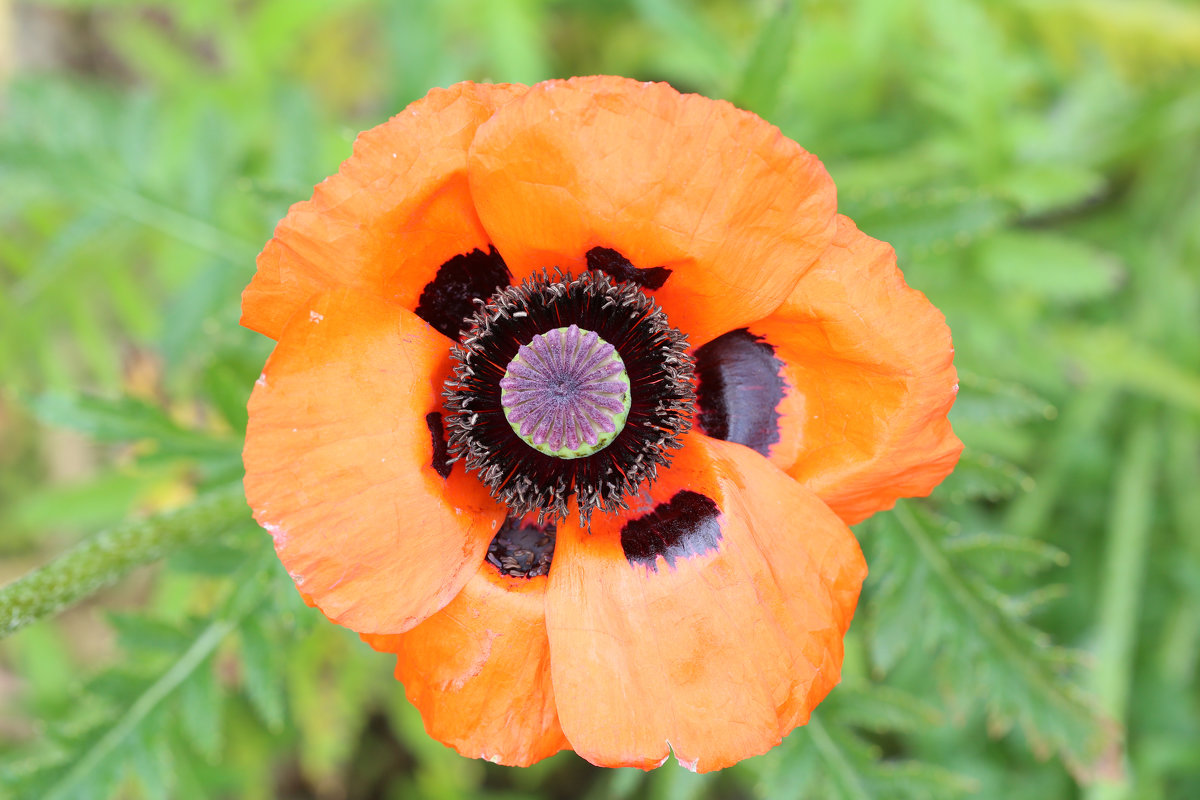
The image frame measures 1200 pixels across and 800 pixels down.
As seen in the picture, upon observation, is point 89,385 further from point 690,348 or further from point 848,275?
point 848,275

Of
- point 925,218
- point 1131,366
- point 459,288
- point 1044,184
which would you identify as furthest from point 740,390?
point 1131,366

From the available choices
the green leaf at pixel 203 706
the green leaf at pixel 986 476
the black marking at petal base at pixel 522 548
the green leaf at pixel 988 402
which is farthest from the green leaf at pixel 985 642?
the green leaf at pixel 203 706

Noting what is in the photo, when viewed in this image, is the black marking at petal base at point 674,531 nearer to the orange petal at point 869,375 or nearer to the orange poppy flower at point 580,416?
the orange poppy flower at point 580,416

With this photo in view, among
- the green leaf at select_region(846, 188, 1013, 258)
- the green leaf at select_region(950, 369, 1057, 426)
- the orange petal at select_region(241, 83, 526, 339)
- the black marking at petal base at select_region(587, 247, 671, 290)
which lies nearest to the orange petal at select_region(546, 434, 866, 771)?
the black marking at petal base at select_region(587, 247, 671, 290)

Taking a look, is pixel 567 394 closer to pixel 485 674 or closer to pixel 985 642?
pixel 485 674

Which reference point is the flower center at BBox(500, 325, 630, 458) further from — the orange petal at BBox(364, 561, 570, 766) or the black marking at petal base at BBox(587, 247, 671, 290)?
the orange petal at BBox(364, 561, 570, 766)

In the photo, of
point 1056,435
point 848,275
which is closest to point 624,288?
point 848,275

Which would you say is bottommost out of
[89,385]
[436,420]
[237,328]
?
[89,385]
